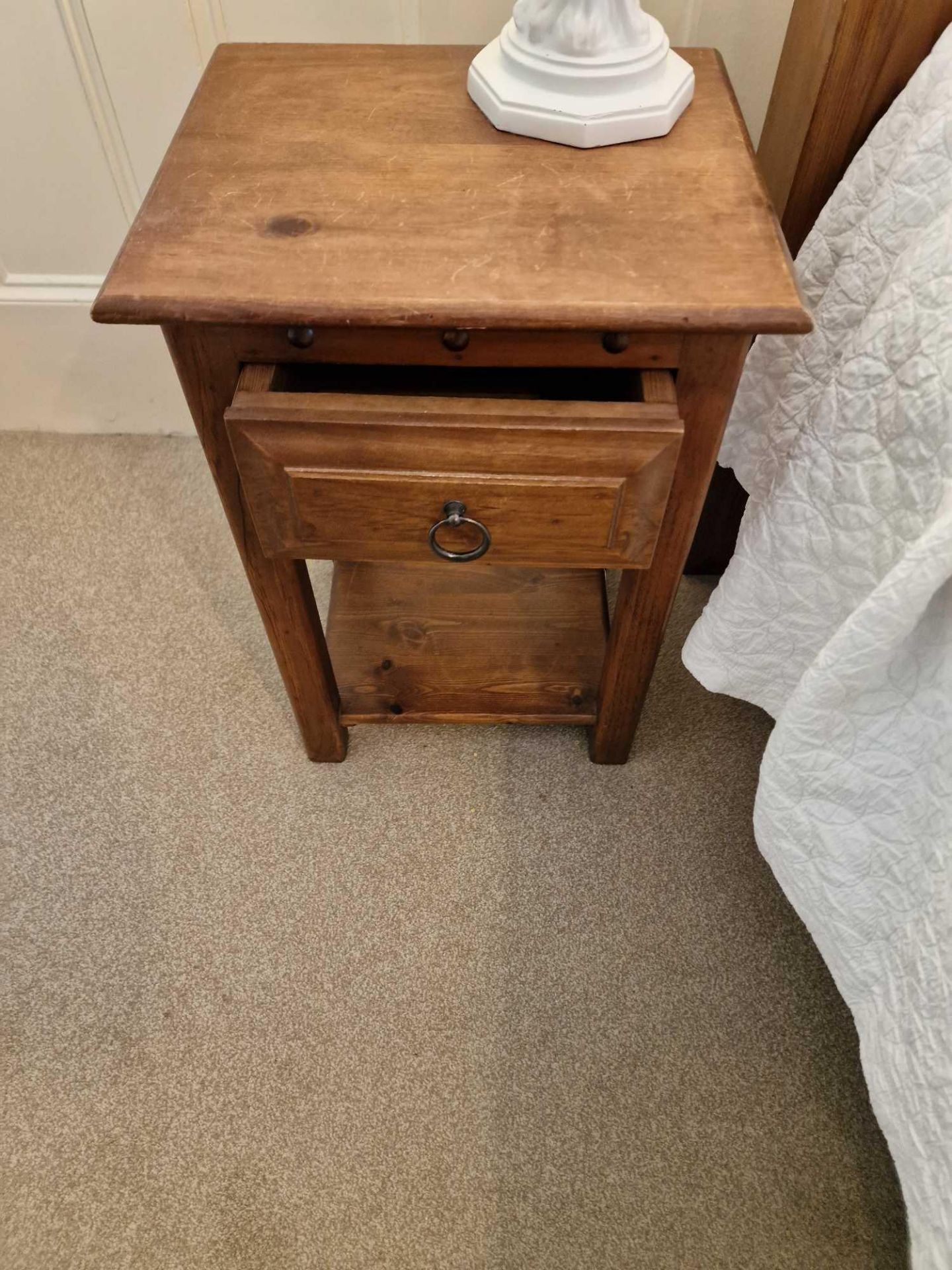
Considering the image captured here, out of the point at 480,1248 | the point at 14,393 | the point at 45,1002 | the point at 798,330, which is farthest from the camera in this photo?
the point at 14,393

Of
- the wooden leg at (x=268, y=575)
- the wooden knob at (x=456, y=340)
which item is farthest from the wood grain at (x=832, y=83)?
the wooden leg at (x=268, y=575)

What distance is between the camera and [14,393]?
1.21 m

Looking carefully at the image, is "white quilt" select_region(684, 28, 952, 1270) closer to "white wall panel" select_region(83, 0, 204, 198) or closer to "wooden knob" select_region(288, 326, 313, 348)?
"wooden knob" select_region(288, 326, 313, 348)

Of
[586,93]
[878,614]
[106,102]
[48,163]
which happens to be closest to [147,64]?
[106,102]

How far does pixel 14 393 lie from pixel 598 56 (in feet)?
3.00

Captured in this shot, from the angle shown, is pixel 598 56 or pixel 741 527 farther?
pixel 741 527

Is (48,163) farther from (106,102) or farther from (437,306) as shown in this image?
(437,306)

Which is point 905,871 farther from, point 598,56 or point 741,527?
point 598,56

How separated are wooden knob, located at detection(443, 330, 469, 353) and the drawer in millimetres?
42

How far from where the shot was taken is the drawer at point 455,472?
56cm

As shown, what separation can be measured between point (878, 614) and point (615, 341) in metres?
0.24

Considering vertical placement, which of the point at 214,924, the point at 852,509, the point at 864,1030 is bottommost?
the point at 214,924

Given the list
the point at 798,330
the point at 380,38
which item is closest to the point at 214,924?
the point at 798,330

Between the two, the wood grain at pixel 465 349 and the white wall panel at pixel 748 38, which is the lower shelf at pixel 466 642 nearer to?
the wood grain at pixel 465 349
